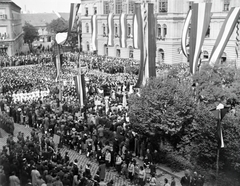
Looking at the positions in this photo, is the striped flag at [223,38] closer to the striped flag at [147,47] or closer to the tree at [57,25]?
the striped flag at [147,47]

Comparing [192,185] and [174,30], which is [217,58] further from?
[174,30]

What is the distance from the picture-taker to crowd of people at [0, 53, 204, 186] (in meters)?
14.8

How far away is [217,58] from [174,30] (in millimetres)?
27101

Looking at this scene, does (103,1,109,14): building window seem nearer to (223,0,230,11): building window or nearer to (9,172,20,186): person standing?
(223,0,230,11): building window

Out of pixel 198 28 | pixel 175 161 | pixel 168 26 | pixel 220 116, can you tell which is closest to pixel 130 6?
pixel 168 26

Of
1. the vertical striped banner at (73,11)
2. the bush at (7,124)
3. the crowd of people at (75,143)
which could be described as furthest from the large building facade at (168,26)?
the bush at (7,124)

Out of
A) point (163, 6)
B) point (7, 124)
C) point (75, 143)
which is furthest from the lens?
point (163, 6)

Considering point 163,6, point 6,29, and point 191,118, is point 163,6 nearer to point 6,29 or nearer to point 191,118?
point 6,29

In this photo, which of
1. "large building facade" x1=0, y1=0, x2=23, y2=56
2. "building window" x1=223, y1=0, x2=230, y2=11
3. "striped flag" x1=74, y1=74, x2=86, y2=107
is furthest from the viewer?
"large building facade" x1=0, y1=0, x2=23, y2=56

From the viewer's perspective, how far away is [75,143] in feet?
65.1

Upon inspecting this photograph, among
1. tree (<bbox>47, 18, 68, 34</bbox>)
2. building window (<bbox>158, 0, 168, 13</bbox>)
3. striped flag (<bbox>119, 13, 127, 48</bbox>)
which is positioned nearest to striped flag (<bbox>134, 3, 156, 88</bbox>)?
striped flag (<bbox>119, 13, 127, 48</bbox>)

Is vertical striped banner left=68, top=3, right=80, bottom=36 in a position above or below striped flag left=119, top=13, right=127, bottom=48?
above

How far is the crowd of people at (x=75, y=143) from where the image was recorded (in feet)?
48.6

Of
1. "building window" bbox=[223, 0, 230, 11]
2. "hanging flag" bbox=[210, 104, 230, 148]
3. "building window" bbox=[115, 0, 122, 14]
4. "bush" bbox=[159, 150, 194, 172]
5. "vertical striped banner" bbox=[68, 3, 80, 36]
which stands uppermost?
"building window" bbox=[115, 0, 122, 14]
